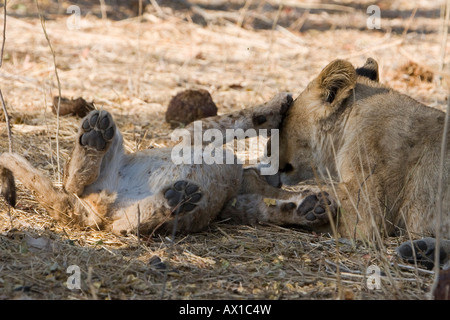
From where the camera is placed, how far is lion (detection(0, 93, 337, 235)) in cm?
353

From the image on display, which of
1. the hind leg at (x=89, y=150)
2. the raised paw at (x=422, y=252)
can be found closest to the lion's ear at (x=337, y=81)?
the raised paw at (x=422, y=252)

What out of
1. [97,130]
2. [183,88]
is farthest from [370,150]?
[183,88]

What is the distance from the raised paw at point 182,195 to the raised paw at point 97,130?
434 millimetres

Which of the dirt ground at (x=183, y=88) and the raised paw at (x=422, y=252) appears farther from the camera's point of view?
the raised paw at (x=422, y=252)

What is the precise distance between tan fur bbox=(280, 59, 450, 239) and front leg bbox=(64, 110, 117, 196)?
3.92 feet

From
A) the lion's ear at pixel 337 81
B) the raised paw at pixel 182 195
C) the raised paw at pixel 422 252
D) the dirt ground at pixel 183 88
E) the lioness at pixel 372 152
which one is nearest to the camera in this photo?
the dirt ground at pixel 183 88

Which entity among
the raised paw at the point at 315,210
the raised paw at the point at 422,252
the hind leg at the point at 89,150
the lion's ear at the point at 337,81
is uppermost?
the lion's ear at the point at 337,81

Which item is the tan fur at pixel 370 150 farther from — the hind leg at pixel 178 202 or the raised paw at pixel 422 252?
the hind leg at pixel 178 202

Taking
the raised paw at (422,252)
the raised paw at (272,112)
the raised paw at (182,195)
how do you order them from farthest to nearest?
the raised paw at (272,112) → the raised paw at (182,195) → the raised paw at (422,252)

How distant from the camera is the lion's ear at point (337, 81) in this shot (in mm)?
4133

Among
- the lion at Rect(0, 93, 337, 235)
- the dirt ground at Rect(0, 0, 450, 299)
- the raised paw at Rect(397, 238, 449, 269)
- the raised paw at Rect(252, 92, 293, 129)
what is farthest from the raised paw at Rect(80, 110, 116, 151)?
the raised paw at Rect(397, 238, 449, 269)

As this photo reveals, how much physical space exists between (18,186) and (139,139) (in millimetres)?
1370
